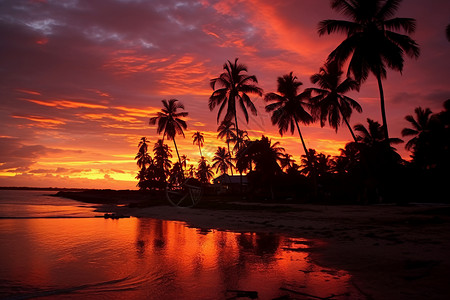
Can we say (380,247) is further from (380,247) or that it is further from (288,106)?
(288,106)

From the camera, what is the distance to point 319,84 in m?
29.7

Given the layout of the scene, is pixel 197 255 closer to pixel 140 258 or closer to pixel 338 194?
pixel 140 258

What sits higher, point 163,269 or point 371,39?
point 371,39

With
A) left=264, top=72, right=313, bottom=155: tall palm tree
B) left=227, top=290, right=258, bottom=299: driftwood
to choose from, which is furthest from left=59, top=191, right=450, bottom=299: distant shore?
left=264, top=72, right=313, bottom=155: tall palm tree

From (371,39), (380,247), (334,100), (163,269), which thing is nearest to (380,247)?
(380,247)

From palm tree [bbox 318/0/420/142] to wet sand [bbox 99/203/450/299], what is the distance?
9536 mm

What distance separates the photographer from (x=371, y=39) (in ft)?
65.7

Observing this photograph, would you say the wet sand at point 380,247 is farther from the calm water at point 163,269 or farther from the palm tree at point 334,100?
the palm tree at point 334,100

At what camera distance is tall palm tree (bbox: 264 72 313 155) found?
32.9 m

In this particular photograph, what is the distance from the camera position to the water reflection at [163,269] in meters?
6.08

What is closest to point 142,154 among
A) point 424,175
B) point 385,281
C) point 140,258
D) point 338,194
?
point 338,194

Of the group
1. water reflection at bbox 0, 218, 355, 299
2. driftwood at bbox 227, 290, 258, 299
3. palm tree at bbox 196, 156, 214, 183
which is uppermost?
→ palm tree at bbox 196, 156, 214, 183

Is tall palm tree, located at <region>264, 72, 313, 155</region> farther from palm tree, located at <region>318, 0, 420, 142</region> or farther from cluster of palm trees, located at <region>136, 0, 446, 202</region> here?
palm tree, located at <region>318, 0, 420, 142</region>

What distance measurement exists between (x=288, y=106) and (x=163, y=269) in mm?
27691
